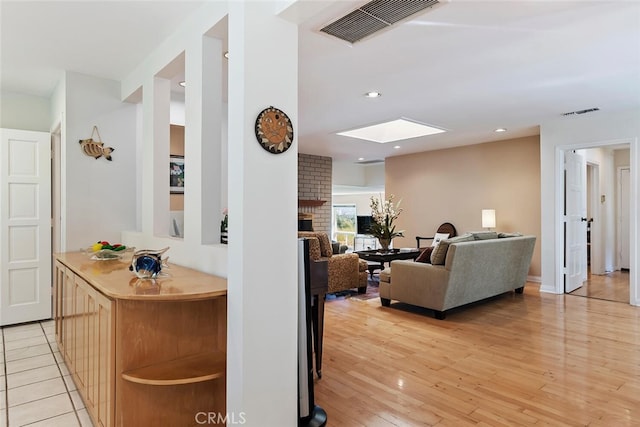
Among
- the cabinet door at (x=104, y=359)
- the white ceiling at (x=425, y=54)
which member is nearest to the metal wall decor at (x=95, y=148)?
the white ceiling at (x=425, y=54)

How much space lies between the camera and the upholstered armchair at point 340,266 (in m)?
4.77

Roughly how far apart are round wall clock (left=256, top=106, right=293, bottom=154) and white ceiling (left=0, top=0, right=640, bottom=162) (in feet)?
1.99

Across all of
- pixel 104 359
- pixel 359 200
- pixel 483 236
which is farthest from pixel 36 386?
pixel 359 200

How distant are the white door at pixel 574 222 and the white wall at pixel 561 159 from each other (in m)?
0.19

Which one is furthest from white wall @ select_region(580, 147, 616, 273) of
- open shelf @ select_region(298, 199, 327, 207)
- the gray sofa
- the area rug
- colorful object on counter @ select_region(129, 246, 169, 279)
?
colorful object on counter @ select_region(129, 246, 169, 279)

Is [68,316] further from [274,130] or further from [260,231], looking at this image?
[274,130]

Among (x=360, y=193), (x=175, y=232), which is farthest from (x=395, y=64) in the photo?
(x=360, y=193)

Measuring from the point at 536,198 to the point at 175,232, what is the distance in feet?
18.9

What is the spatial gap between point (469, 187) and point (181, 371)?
21.7ft

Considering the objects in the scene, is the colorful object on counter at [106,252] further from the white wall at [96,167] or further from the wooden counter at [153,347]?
the white wall at [96,167]

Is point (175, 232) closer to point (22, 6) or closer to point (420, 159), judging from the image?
point (22, 6)

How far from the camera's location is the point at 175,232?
131 inches

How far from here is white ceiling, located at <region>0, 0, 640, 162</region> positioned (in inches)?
96.1

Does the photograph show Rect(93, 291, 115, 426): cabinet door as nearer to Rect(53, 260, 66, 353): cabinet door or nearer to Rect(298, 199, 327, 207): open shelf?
Rect(53, 260, 66, 353): cabinet door
